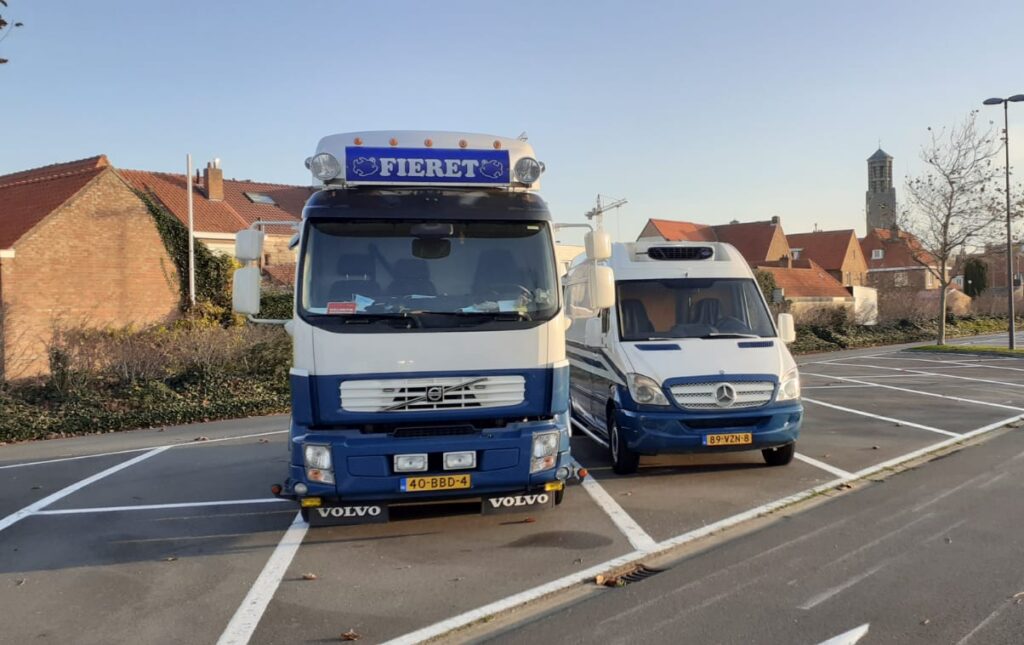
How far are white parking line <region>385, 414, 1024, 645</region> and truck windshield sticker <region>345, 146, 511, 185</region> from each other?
9.98 feet

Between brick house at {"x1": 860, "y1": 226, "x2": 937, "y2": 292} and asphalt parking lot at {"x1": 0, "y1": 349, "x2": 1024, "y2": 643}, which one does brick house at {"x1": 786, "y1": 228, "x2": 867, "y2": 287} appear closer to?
brick house at {"x1": 860, "y1": 226, "x2": 937, "y2": 292}

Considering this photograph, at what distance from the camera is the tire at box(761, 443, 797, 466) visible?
8.53 meters

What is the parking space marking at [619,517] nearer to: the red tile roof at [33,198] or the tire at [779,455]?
the tire at [779,455]

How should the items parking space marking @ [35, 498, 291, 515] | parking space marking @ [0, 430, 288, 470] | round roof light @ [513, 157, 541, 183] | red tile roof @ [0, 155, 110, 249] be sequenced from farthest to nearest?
1. red tile roof @ [0, 155, 110, 249]
2. parking space marking @ [0, 430, 288, 470]
3. parking space marking @ [35, 498, 291, 515]
4. round roof light @ [513, 157, 541, 183]

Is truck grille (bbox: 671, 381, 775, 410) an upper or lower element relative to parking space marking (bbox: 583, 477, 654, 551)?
upper

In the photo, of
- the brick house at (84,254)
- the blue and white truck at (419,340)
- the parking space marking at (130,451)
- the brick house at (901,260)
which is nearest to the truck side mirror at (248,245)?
the blue and white truck at (419,340)

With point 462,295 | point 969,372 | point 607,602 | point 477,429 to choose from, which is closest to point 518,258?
point 462,295

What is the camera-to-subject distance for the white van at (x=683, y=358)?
25.7 ft

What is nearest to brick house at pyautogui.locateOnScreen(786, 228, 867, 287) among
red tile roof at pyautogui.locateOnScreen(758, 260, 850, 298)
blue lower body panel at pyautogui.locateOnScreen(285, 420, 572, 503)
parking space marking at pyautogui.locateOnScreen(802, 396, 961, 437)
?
red tile roof at pyautogui.locateOnScreen(758, 260, 850, 298)

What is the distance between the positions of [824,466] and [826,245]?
3090 inches

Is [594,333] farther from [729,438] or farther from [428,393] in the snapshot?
[428,393]

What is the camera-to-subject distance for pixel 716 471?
8.53m

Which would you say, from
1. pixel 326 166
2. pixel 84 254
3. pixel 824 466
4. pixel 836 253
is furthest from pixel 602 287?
pixel 836 253

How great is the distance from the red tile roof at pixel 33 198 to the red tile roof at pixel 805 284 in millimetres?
39932
